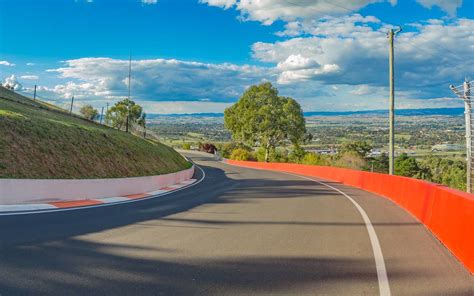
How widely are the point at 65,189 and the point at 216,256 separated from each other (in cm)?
979

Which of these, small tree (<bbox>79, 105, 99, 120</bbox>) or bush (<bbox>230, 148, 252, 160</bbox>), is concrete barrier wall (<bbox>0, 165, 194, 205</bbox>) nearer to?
small tree (<bbox>79, 105, 99, 120</bbox>)

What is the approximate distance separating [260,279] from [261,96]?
236 feet

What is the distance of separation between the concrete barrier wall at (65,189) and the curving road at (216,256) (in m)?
2.40

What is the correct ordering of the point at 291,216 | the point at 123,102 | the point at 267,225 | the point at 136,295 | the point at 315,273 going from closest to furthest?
1. the point at 136,295
2. the point at 315,273
3. the point at 267,225
4. the point at 291,216
5. the point at 123,102

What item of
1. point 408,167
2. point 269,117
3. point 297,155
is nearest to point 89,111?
point 269,117

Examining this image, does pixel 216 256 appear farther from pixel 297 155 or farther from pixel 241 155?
pixel 241 155

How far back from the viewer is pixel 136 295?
528cm

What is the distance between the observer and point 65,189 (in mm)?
15703

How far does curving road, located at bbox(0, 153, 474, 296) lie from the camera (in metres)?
5.74

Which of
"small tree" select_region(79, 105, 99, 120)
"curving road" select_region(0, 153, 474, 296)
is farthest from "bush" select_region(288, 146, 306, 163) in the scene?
"curving road" select_region(0, 153, 474, 296)

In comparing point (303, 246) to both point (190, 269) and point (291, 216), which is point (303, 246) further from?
point (291, 216)

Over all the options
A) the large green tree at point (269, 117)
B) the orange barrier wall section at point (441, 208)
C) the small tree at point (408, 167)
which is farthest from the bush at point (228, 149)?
the orange barrier wall section at point (441, 208)

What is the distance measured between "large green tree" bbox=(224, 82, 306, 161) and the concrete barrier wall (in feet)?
180

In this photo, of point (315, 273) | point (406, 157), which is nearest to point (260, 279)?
point (315, 273)
